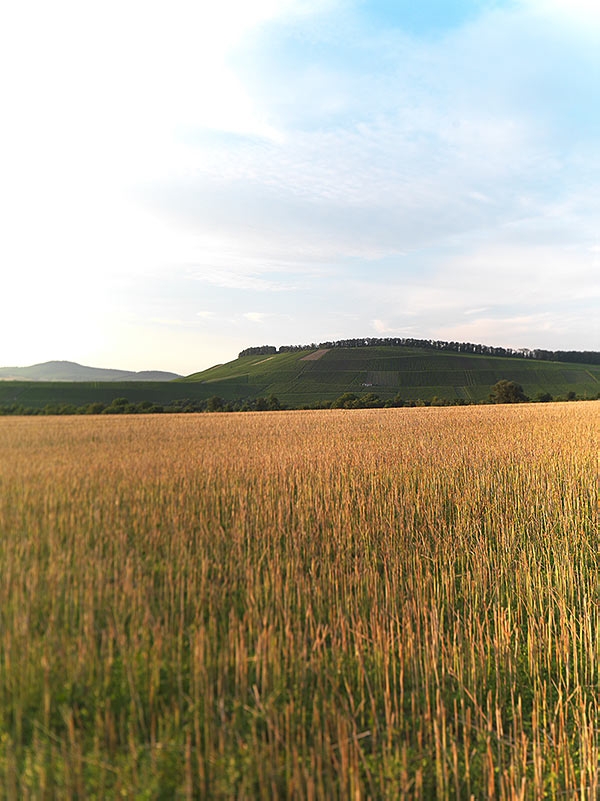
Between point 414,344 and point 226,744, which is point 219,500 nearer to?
point 226,744

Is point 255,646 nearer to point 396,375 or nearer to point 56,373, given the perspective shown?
point 56,373

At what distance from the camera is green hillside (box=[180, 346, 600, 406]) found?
4146 inches

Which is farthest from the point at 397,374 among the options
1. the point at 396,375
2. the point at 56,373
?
the point at 56,373

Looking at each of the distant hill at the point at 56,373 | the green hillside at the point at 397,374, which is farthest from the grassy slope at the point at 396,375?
the distant hill at the point at 56,373

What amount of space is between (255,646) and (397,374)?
391ft

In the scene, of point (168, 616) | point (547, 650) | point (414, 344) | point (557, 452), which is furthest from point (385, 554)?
point (414, 344)

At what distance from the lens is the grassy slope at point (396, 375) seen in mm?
104562

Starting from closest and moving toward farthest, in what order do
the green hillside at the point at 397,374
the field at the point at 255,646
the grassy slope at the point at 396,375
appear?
1. the field at the point at 255,646
2. the grassy slope at the point at 396,375
3. the green hillside at the point at 397,374

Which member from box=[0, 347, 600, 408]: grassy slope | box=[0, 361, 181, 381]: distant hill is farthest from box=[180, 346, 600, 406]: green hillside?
box=[0, 361, 181, 381]: distant hill

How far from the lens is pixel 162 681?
10.4 ft

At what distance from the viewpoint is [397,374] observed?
120 metres

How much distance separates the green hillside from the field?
8824 cm

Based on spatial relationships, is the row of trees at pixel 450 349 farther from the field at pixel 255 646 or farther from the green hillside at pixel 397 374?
the field at pixel 255 646

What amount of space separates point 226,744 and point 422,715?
1368mm
